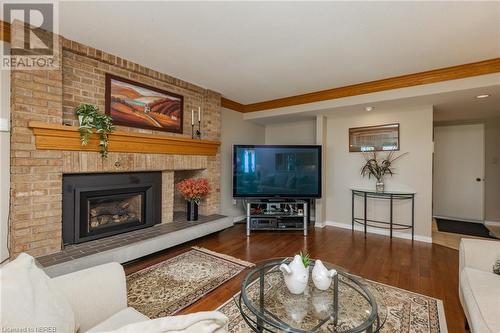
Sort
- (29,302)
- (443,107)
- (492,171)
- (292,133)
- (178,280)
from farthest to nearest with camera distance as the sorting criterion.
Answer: (292,133) < (492,171) < (443,107) < (178,280) < (29,302)

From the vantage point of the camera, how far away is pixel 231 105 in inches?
174

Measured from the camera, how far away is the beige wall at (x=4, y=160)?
2.02 meters

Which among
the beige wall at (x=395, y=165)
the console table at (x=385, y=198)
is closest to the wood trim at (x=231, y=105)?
the beige wall at (x=395, y=165)

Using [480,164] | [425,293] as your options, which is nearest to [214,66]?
[425,293]

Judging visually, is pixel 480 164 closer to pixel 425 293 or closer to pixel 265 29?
pixel 425 293

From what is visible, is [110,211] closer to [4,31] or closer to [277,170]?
[4,31]

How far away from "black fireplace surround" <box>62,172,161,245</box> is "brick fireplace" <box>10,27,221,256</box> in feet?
0.36

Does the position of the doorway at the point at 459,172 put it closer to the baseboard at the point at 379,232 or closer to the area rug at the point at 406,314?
the baseboard at the point at 379,232

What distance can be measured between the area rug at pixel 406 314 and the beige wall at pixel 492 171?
13.6 ft

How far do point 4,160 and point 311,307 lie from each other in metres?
2.72

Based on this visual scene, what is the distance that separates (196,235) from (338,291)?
2.11 metres

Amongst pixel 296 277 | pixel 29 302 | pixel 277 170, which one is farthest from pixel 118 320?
pixel 277 170

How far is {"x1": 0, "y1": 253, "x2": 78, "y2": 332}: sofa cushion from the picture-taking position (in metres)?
0.72

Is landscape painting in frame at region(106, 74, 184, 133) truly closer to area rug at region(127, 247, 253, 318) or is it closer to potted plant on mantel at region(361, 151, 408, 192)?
area rug at region(127, 247, 253, 318)
